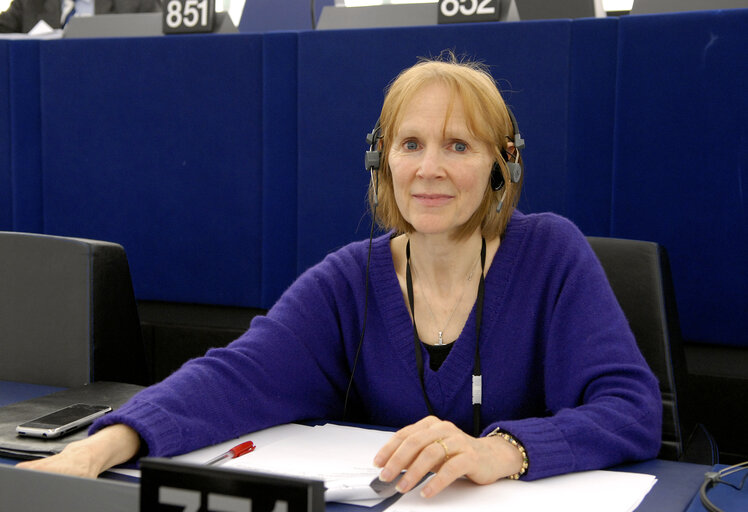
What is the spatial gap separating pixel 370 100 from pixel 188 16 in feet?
2.09

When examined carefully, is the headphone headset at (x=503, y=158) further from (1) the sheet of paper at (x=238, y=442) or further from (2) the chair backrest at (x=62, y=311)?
(2) the chair backrest at (x=62, y=311)

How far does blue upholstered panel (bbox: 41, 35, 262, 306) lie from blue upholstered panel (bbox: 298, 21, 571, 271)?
0.58ft

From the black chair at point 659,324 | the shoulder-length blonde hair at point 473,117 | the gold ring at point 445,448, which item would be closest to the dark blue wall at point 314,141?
the black chair at point 659,324

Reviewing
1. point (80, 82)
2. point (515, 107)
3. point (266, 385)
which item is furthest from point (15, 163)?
point (266, 385)

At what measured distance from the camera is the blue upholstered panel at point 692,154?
1.78 metres

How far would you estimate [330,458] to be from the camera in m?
0.96

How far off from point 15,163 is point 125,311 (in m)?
1.14

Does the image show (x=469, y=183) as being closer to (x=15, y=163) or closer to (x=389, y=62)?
(x=389, y=62)

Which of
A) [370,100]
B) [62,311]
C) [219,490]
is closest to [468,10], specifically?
[370,100]

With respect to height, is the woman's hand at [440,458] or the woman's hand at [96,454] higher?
the woman's hand at [440,458]

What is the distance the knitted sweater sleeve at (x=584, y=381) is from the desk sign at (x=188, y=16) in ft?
4.75

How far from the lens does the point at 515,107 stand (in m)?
1.97

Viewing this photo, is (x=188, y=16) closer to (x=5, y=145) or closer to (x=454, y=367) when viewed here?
(x=5, y=145)

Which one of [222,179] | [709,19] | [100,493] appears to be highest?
[709,19]
